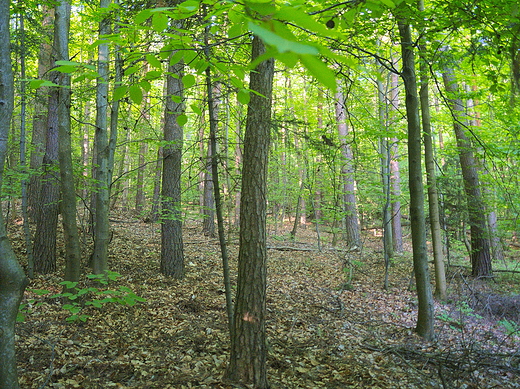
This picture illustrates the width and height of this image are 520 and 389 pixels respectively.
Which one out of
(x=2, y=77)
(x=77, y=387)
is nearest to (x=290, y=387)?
(x=77, y=387)

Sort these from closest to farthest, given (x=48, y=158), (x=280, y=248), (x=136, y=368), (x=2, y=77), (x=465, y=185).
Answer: (x=2, y=77) → (x=136, y=368) → (x=48, y=158) → (x=465, y=185) → (x=280, y=248)

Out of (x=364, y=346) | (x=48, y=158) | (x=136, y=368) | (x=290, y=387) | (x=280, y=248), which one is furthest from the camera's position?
(x=280, y=248)

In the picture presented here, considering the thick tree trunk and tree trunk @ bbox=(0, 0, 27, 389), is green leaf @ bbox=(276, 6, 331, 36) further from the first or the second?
the thick tree trunk

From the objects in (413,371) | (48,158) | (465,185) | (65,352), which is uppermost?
(48,158)

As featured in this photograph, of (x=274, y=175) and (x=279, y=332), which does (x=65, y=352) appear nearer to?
(x=279, y=332)

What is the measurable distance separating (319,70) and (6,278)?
2173 millimetres

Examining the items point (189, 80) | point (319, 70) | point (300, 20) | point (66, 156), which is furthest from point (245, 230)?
point (66, 156)

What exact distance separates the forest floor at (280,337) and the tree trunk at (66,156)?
1.93 ft

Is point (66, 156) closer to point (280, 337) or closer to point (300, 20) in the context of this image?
point (280, 337)

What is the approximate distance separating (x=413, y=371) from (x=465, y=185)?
624 centimetres

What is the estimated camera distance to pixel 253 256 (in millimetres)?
3383

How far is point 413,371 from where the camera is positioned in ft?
13.0

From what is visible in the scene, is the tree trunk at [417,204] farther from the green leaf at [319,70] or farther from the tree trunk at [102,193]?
the tree trunk at [102,193]

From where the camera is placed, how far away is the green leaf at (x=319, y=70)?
2.14ft
